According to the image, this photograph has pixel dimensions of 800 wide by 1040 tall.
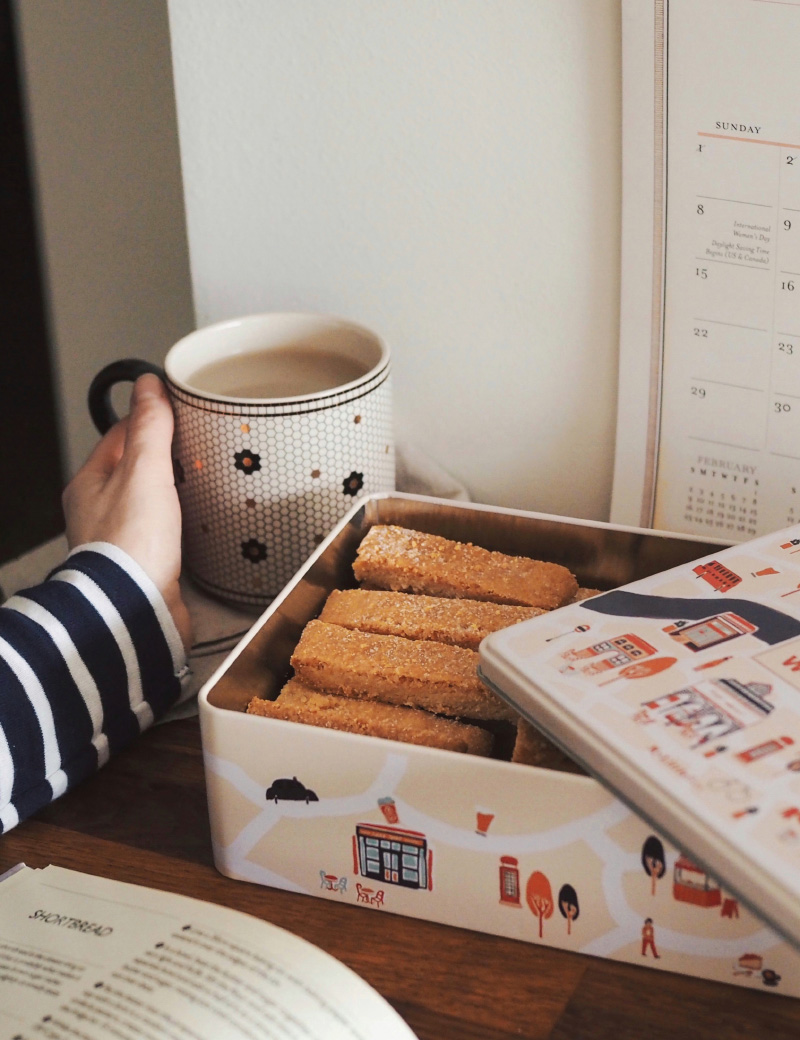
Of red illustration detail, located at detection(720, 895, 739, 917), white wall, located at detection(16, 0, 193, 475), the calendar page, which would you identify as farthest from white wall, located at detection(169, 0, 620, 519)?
white wall, located at detection(16, 0, 193, 475)

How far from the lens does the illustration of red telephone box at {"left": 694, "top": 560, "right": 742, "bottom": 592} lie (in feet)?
1.65

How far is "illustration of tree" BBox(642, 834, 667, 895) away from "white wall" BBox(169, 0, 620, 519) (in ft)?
1.11

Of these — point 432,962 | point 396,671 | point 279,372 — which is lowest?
point 432,962

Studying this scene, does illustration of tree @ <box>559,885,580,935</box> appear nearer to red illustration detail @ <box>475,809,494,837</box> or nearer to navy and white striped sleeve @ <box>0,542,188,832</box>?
red illustration detail @ <box>475,809,494,837</box>

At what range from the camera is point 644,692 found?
1.40 feet

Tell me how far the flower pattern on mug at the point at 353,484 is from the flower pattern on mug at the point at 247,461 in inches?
2.2

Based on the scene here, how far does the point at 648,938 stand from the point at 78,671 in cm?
32

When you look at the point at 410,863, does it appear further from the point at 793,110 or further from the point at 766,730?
the point at 793,110

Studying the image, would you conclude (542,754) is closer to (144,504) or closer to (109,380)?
(144,504)

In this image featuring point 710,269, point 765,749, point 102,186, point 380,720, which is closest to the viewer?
point 765,749

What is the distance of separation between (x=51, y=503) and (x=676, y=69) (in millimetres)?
1169

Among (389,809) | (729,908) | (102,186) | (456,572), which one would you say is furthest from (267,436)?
(102,186)

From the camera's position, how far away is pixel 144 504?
63cm

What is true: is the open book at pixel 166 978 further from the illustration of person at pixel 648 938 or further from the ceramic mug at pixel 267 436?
the ceramic mug at pixel 267 436
